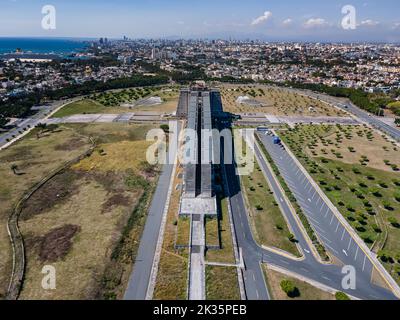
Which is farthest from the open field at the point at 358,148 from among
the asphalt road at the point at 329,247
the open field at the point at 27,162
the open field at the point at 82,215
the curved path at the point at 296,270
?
the open field at the point at 27,162

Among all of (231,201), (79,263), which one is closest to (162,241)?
(79,263)

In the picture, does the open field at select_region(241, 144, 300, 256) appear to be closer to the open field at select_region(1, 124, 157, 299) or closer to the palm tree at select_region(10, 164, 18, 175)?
the open field at select_region(1, 124, 157, 299)

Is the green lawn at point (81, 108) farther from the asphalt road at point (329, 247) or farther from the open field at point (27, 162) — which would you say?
the asphalt road at point (329, 247)

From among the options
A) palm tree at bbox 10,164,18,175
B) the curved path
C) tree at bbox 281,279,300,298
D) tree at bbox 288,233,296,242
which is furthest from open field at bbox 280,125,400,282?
palm tree at bbox 10,164,18,175

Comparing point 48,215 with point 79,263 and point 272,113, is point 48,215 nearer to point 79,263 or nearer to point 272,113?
point 79,263
